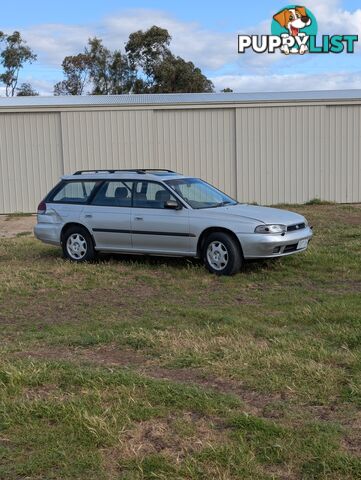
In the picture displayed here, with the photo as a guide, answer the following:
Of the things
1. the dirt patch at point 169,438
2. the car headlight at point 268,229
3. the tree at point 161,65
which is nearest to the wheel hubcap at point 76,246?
the car headlight at point 268,229

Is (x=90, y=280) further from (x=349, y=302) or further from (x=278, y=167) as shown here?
(x=278, y=167)

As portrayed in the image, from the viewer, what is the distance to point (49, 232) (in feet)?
34.2

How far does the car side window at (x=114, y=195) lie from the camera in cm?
983

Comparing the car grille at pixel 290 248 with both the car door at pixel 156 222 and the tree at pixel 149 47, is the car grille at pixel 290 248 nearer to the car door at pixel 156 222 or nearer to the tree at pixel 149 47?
the car door at pixel 156 222

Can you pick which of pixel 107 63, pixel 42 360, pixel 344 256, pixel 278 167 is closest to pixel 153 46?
pixel 107 63

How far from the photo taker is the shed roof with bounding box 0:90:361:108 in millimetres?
18328

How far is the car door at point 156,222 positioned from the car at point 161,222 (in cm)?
1

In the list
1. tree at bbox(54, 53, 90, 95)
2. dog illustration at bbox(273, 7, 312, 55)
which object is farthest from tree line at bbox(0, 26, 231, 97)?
dog illustration at bbox(273, 7, 312, 55)

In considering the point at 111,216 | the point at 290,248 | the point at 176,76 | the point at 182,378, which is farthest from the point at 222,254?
the point at 176,76

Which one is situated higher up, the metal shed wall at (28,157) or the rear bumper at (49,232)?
the metal shed wall at (28,157)

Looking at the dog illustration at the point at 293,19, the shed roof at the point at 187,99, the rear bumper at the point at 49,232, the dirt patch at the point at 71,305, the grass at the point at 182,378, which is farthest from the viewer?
the dog illustration at the point at 293,19

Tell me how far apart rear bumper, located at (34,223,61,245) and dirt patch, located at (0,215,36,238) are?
4.25m

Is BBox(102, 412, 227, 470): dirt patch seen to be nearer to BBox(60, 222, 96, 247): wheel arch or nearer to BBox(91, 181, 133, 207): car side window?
BBox(91, 181, 133, 207): car side window

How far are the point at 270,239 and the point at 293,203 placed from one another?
10415 millimetres
